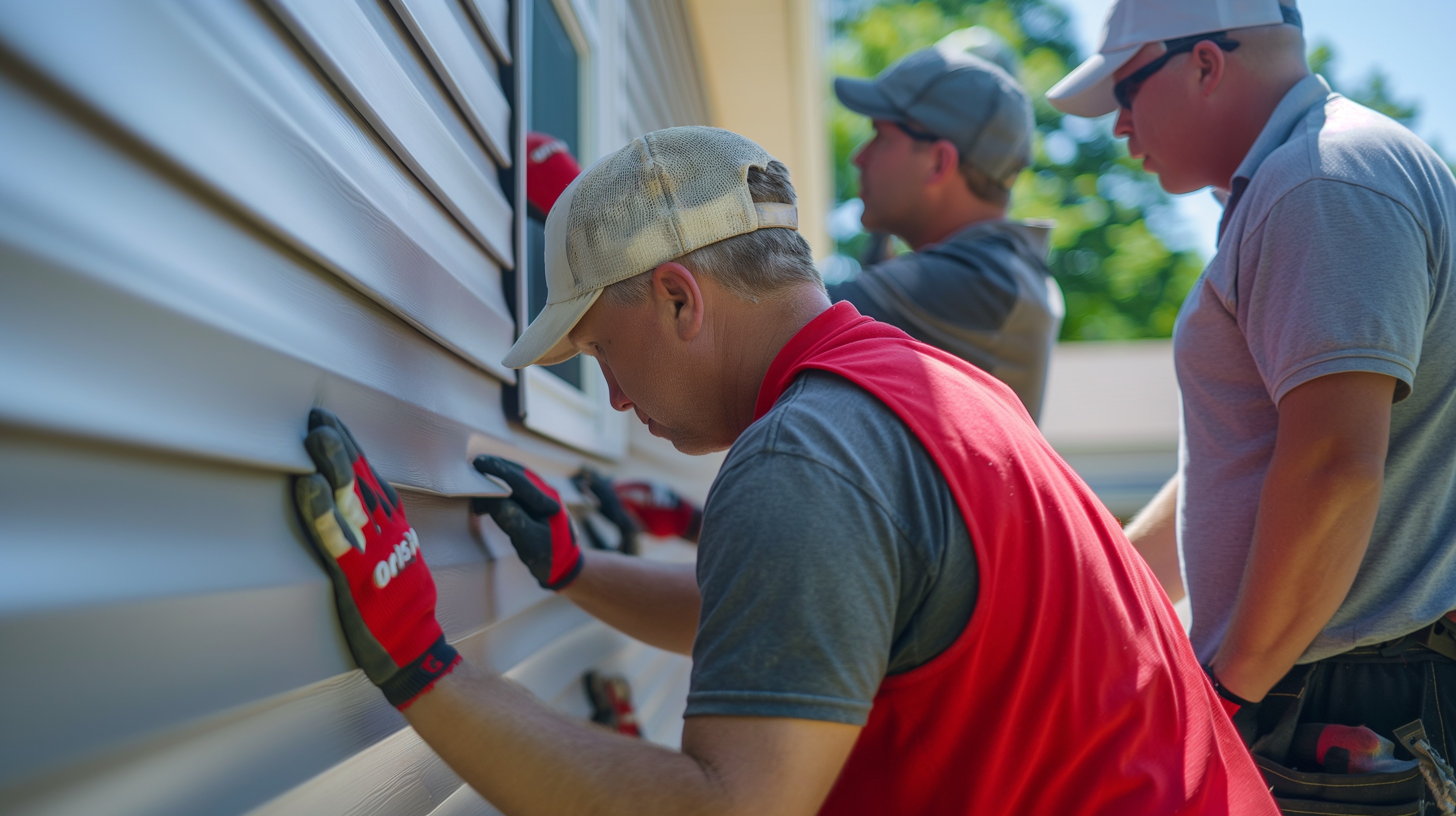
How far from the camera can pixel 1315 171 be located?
167cm

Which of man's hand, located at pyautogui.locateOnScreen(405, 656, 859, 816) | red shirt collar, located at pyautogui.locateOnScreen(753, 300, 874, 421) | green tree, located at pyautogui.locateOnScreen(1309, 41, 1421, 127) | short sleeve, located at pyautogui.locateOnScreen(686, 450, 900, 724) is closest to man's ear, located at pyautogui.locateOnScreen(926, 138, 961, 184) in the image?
red shirt collar, located at pyautogui.locateOnScreen(753, 300, 874, 421)

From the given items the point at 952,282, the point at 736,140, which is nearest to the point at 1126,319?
the point at 952,282

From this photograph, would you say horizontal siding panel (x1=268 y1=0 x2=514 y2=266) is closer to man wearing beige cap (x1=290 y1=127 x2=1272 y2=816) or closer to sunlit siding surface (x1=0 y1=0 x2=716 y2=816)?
sunlit siding surface (x1=0 y1=0 x2=716 y2=816)

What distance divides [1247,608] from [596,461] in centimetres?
198

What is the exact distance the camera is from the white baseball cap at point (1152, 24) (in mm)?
1962

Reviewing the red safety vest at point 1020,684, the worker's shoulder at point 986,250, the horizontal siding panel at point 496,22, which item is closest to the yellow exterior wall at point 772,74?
the worker's shoulder at point 986,250

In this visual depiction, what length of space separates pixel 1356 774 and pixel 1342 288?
87 cm

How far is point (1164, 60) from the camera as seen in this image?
Result: 209 cm

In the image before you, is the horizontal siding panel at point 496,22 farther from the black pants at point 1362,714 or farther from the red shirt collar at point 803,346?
the black pants at point 1362,714

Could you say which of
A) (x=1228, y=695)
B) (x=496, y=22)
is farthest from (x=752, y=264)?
(x=1228, y=695)

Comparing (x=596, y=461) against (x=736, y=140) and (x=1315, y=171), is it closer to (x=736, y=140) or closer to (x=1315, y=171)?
(x=736, y=140)

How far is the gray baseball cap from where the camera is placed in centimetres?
295

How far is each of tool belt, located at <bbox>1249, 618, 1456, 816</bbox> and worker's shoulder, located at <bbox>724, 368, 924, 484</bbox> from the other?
1194 millimetres

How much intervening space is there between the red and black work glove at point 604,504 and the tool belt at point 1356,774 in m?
1.58
